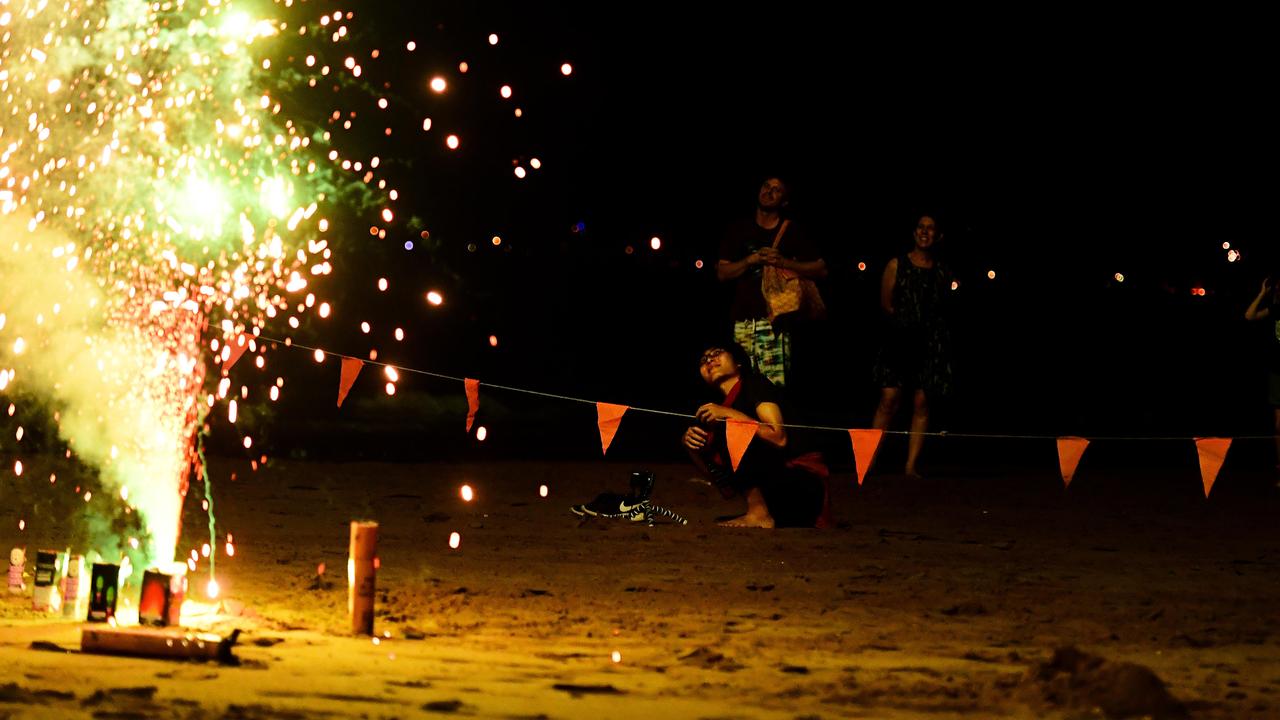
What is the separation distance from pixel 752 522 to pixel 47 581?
4.57m

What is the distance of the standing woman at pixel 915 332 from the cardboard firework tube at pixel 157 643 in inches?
286

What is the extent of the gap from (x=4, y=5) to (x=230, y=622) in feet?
14.9

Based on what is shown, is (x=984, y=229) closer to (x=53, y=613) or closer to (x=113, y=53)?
(x=113, y=53)

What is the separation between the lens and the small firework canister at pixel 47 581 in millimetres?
7043

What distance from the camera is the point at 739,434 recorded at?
9859 millimetres

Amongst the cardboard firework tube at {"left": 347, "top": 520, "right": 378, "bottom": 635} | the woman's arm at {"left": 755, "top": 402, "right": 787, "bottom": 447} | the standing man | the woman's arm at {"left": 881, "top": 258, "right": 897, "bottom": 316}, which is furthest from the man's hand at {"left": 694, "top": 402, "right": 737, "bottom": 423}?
the cardboard firework tube at {"left": 347, "top": 520, "right": 378, "bottom": 635}

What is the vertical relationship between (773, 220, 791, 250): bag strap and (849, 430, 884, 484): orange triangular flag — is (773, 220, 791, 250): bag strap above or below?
above

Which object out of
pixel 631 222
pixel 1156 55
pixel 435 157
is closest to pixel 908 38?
pixel 1156 55

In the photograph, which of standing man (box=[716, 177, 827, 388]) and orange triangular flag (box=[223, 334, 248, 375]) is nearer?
orange triangular flag (box=[223, 334, 248, 375])

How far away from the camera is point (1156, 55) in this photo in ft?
62.3

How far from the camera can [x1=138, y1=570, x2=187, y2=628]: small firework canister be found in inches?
256

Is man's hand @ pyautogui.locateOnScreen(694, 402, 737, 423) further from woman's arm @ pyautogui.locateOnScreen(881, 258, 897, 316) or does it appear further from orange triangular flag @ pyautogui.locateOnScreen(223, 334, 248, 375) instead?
orange triangular flag @ pyautogui.locateOnScreen(223, 334, 248, 375)

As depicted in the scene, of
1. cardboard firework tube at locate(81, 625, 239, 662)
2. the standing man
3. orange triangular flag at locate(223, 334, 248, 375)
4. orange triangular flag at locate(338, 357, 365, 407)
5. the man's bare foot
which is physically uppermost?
the standing man

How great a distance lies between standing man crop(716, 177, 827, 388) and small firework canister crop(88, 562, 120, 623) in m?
5.83
